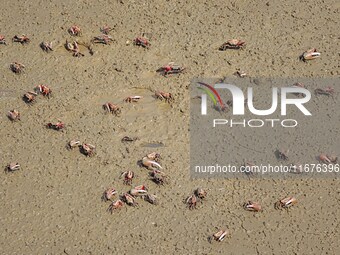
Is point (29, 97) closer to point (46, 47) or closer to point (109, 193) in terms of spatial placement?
point (46, 47)

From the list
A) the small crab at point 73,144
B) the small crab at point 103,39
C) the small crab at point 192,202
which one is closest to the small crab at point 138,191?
the small crab at point 192,202

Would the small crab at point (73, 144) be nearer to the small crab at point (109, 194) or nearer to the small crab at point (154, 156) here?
the small crab at point (109, 194)

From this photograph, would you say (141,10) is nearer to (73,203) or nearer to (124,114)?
(124,114)

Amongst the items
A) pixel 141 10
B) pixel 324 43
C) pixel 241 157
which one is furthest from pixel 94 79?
pixel 324 43

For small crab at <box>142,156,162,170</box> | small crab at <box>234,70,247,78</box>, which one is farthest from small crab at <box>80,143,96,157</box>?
small crab at <box>234,70,247,78</box>

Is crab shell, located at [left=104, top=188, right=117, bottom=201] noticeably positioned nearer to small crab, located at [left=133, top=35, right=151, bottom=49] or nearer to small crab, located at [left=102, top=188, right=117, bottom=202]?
small crab, located at [left=102, top=188, right=117, bottom=202]

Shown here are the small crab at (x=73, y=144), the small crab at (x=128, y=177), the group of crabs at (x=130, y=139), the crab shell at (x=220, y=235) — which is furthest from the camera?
the small crab at (x=73, y=144)
